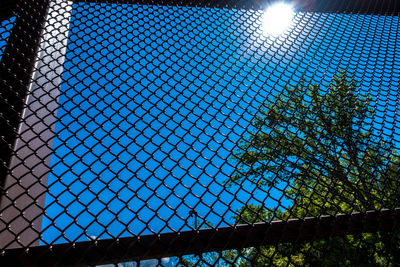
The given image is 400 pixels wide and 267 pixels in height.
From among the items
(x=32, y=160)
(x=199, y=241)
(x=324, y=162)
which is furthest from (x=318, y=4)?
(x=32, y=160)

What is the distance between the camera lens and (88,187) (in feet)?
4.97

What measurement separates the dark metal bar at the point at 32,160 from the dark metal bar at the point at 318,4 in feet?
4.03

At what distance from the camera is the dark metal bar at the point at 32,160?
1.38 meters

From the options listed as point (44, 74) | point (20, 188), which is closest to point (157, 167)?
point (20, 188)

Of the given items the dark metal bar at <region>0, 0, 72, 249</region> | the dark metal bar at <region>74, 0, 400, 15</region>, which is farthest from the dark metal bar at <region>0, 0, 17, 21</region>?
the dark metal bar at <region>74, 0, 400, 15</region>

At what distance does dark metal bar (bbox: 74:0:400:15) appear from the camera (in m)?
2.96

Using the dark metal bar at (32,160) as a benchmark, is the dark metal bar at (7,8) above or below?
above

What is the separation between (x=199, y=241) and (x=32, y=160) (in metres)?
1.07

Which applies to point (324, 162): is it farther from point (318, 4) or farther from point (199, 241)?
point (318, 4)

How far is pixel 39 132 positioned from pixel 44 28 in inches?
39.6

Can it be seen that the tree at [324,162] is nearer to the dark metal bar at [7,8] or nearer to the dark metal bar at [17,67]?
the dark metal bar at [17,67]

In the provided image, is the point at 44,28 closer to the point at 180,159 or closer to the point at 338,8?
the point at 180,159

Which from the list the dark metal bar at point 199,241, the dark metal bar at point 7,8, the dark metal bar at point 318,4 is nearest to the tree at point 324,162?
the dark metal bar at point 199,241

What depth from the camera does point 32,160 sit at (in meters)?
1.63
